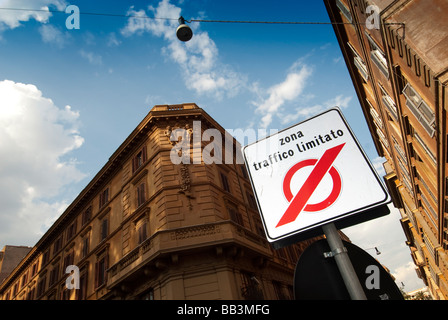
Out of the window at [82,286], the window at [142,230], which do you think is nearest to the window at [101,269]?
the window at [82,286]

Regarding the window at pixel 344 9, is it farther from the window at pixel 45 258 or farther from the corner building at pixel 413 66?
the window at pixel 45 258

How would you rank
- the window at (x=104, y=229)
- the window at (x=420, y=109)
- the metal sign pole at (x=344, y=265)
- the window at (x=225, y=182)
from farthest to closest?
1. the window at (x=104, y=229)
2. the window at (x=225, y=182)
3. the window at (x=420, y=109)
4. the metal sign pole at (x=344, y=265)

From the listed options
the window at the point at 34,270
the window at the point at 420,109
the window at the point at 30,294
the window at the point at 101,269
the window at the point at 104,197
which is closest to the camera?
the window at the point at 420,109

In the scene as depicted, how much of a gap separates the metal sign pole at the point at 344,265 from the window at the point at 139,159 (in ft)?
60.0

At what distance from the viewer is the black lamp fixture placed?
686cm

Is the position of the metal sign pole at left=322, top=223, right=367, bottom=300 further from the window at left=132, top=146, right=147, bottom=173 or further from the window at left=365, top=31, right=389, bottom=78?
the window at left=132, top=146, right=147, bottom=173

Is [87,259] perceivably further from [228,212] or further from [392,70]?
[392,70]

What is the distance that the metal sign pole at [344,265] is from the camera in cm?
178

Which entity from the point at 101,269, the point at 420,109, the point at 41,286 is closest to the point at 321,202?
the point at 420,109

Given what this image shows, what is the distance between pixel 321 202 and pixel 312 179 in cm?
21

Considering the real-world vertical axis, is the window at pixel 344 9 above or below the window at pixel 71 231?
above

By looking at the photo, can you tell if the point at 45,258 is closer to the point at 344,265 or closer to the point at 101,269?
the point at 101,269
